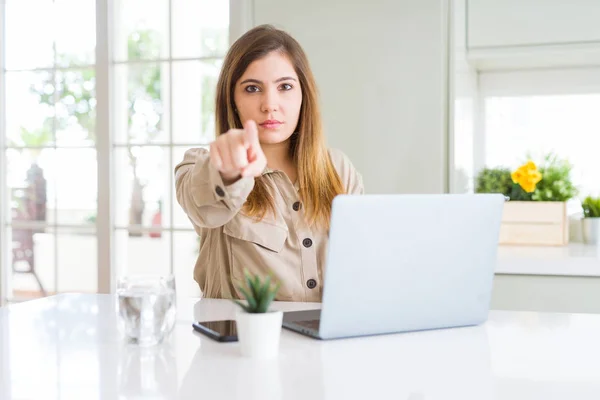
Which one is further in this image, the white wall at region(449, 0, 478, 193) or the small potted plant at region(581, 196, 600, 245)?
the small potted plant at region(581, 196, 600, 245)

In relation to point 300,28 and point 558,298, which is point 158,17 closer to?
point 300,28

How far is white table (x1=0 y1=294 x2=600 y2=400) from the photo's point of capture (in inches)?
34.0

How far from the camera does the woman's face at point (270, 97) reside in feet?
5.58

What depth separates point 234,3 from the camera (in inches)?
111

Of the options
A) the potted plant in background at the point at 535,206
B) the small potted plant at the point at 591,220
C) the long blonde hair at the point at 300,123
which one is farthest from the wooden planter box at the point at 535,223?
the long blonde hair at the point at 300,123

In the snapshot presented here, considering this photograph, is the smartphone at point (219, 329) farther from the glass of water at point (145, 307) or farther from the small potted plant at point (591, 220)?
the small potted plant at point (591, 220)

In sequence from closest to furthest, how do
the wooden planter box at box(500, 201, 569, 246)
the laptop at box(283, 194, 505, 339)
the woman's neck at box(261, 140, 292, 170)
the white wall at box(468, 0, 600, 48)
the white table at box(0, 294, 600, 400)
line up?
1. the white table at box(0, 294, 600, 400)
2. the laptop at box(283, 194, 505, 339)
3. the woman's neck at box(261, 140, 292, 170)
4. the white wall at box(468, 0, 600, 48)
5. the wooden planter box at box(500, 201, 569, 246)

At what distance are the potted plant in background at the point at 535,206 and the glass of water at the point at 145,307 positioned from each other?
6.32 feet

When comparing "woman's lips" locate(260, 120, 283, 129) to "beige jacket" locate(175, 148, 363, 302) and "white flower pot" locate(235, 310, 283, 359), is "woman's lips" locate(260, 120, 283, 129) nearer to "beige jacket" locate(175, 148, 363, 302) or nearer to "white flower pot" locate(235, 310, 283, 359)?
"beige jacket" locate(175, 148, 363, 302)

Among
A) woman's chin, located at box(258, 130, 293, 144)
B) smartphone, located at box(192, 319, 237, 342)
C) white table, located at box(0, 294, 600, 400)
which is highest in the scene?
woman's chin, located at box(258, 130, 293, 144)

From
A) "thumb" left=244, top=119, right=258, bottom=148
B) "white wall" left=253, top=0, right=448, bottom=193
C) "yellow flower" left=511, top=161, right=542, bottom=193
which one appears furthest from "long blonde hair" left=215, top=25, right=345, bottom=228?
"yellow flower" left=511, top=161, right=542, bottom=193

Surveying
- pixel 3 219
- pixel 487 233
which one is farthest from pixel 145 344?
pixel 3 219

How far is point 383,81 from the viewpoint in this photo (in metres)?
2.66

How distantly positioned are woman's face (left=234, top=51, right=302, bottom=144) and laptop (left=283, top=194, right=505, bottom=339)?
579 millimetres
